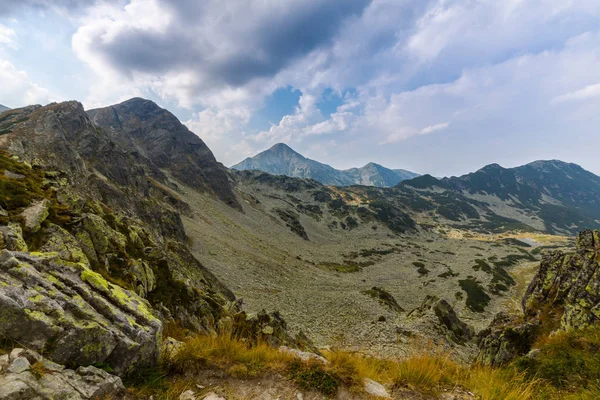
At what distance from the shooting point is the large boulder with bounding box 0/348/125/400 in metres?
3.88

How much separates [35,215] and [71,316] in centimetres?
1000

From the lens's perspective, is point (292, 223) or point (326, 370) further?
point (292, 223)

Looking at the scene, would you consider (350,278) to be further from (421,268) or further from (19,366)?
(19,366)

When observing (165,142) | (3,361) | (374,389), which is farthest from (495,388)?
(165,142)

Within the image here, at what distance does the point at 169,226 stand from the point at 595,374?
53.6m

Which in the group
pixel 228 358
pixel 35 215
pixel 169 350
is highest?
pixel 35 215

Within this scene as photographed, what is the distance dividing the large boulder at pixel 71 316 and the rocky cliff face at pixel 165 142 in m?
110

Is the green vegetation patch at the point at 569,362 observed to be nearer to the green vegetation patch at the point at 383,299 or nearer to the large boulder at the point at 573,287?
the large boulder at the point at 573,287

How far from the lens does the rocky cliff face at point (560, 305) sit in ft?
46.1

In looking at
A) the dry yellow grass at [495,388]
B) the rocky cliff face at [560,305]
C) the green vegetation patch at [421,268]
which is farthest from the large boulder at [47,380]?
the green vegetation patch at [421,268]

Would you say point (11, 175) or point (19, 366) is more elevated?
point (11, 175)

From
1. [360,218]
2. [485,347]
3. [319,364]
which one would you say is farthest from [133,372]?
[360,218]

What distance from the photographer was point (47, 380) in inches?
169

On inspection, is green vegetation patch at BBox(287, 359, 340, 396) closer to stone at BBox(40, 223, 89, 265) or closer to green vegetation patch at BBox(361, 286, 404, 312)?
stone at BBox(40, 223, 89, 265)
